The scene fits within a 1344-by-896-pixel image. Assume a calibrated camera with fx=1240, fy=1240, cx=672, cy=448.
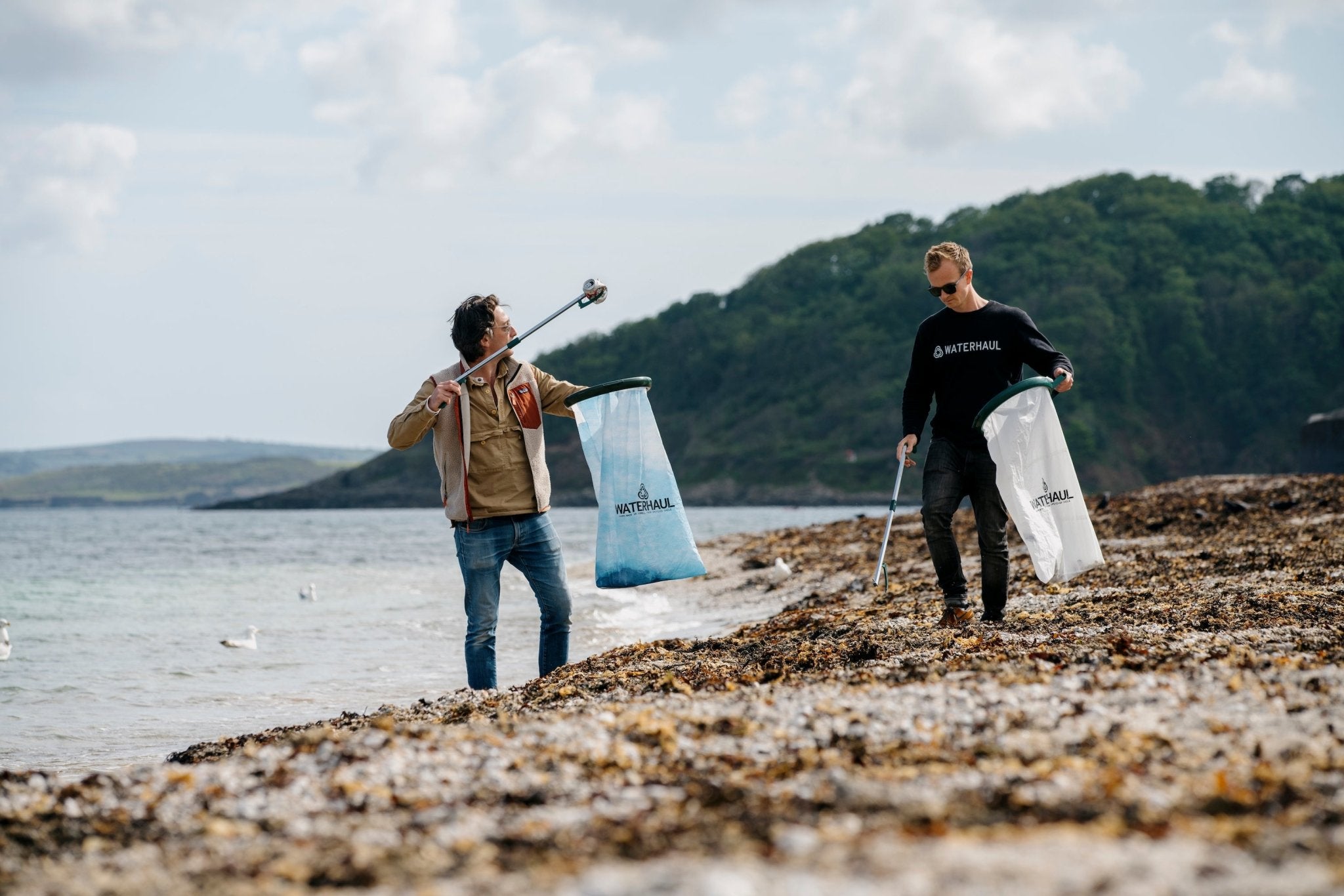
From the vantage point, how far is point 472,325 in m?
6.47

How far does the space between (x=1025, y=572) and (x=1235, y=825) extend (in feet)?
27.8

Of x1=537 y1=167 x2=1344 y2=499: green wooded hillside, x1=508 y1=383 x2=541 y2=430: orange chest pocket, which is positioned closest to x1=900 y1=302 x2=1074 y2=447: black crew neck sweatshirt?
x1=508 y1=383 x2=541 y2=430: orange chest pocket

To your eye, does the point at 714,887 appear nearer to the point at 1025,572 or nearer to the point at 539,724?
the point at 539,724

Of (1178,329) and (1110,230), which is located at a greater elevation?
(1110,230)

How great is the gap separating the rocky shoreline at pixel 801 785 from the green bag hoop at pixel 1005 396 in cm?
123

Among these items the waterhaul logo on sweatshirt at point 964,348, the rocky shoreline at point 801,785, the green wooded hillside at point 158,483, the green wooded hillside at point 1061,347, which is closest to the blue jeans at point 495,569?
the rocky shoreline at point 801,785

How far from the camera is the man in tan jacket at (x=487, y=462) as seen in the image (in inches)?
255

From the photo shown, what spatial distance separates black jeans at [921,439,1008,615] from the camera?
736cm

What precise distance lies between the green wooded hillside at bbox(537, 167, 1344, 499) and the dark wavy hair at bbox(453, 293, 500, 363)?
3033 inches

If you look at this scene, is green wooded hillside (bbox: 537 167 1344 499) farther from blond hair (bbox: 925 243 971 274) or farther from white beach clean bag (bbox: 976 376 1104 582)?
blond hair (bbox: 925 243 971 274)

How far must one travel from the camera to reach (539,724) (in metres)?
4.87

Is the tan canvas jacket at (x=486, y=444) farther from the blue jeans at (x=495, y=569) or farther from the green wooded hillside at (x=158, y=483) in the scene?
the green wooded hillside at (x=158, y=483)

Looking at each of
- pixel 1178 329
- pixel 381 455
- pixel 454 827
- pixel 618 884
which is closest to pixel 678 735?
pixel 454 827

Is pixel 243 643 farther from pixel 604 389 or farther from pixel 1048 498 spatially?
pixel 1048 498
